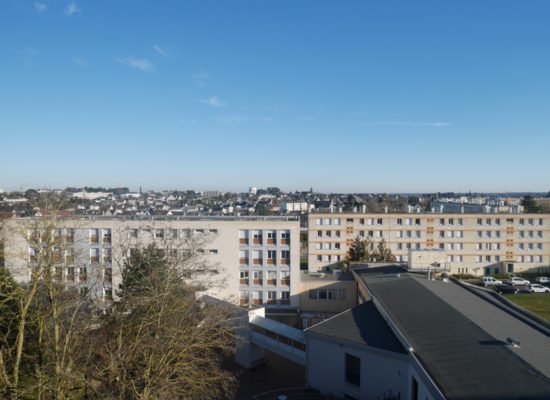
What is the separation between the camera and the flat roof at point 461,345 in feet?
33.2

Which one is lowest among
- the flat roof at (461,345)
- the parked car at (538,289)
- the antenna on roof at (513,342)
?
the parked car at (538,289)

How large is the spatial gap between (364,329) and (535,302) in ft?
77.1

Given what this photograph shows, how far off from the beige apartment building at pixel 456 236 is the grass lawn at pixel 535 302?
15517mm

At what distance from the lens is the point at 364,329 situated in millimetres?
16531

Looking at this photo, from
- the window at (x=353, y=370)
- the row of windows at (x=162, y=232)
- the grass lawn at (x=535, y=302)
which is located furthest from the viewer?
the row of windows at (x=162, y=232)

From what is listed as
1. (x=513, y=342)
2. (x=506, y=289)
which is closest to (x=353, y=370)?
(x=513, y=342)

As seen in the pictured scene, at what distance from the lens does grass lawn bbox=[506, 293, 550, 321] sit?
97.1ft

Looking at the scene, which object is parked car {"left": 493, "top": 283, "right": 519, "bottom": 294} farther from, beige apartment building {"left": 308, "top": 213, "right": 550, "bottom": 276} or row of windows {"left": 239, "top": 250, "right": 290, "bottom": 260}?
row of windows {"left": 239, "top": 250, "right": 290, "bottom": 260}

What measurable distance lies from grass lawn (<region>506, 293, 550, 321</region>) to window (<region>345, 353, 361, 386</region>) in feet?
60.0

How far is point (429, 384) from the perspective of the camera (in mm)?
11141

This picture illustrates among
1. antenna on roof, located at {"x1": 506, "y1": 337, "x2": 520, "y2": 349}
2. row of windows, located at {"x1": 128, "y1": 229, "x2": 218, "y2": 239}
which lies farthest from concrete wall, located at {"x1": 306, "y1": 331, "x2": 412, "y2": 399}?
row of windows, located at {"x1": 128, "y1": 229, "x2": 218, "y2": 239}

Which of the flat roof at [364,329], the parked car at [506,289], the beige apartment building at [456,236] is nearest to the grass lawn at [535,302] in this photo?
the parked car at [506,289]

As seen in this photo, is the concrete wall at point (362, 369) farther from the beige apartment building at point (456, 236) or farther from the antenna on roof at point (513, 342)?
the beige apartment building at point (456, 236)

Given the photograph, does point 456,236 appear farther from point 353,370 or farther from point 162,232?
point 353,370
